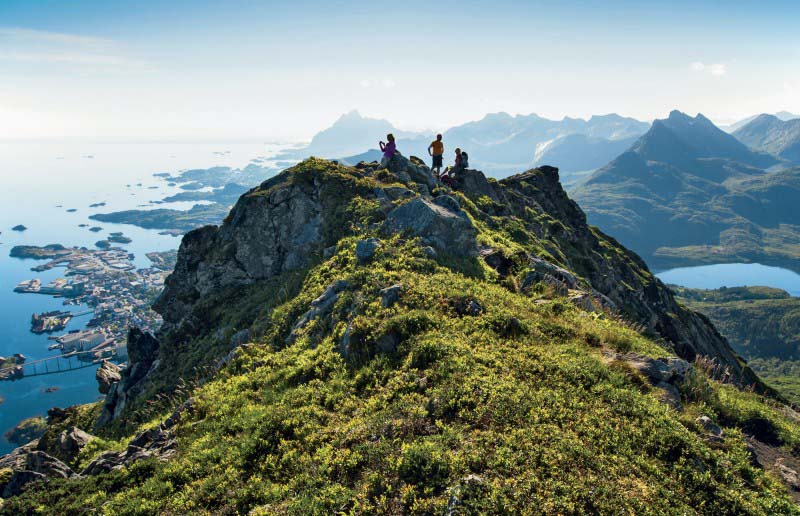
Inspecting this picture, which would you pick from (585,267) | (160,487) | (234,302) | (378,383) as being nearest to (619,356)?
(378,383)

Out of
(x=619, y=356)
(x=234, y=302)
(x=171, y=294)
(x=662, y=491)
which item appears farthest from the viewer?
(x=171, y=294)

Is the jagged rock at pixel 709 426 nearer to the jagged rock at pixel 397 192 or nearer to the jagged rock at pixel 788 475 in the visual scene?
the jagged rock at pixel 788 475

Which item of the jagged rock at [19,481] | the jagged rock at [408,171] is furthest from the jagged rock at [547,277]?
the jagged rock at [19,481]

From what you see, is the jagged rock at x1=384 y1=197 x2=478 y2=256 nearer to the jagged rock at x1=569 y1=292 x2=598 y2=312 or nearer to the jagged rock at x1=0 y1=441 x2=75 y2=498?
the jagged rock at x1=569 y1=292 x2=598 y2=312

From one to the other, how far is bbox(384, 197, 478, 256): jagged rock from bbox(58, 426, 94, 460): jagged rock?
1818cm

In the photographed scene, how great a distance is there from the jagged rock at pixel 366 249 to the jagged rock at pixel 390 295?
4376mm

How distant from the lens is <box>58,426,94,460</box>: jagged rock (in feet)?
56.2

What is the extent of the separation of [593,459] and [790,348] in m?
273

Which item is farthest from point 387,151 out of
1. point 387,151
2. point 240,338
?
point 240,338

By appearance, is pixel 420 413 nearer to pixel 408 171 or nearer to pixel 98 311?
pixel 408 171

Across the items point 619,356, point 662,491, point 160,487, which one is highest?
point 619,356

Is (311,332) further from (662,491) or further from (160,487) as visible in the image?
(662,491)

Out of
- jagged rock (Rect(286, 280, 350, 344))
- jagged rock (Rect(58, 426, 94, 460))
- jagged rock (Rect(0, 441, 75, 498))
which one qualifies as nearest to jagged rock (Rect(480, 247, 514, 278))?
jagged rock (Rect(286, 280, 350, 344))

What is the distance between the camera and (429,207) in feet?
79.2
